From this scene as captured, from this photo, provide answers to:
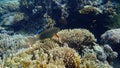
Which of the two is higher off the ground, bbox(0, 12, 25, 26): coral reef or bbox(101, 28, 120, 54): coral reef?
bbox(101, 28, 120, 54): coral reef

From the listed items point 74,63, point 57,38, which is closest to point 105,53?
point 57,38

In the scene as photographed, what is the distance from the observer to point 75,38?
6078 mm

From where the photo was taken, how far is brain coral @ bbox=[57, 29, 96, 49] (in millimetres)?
6062

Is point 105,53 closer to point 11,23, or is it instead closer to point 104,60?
point 104,60

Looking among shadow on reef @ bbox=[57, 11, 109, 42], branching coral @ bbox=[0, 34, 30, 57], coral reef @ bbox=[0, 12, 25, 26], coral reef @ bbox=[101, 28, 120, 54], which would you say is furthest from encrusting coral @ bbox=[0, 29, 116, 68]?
coral reef @ bbox=[0, 12, 25, 26]

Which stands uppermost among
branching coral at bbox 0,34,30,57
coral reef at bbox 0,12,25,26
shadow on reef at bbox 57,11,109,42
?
shadow on reef at bbox 57,11,109,42

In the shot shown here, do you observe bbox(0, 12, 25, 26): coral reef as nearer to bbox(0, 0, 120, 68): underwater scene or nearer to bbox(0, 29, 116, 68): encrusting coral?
bbox(0, 0, 120, 68): underwater scene

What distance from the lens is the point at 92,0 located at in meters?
9.15

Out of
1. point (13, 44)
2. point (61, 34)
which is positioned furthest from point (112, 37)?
point (13, 44)

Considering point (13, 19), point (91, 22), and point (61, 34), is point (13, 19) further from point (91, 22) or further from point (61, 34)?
point (61, 34)

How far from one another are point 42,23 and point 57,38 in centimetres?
417

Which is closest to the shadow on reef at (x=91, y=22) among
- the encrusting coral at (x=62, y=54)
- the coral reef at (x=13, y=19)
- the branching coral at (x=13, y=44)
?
the encrusting coral at (x=62, y=54)

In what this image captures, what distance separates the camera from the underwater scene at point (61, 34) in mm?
4188

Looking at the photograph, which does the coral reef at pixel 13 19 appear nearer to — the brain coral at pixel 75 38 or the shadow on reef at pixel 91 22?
the shadow on reef at pixel 91 22
